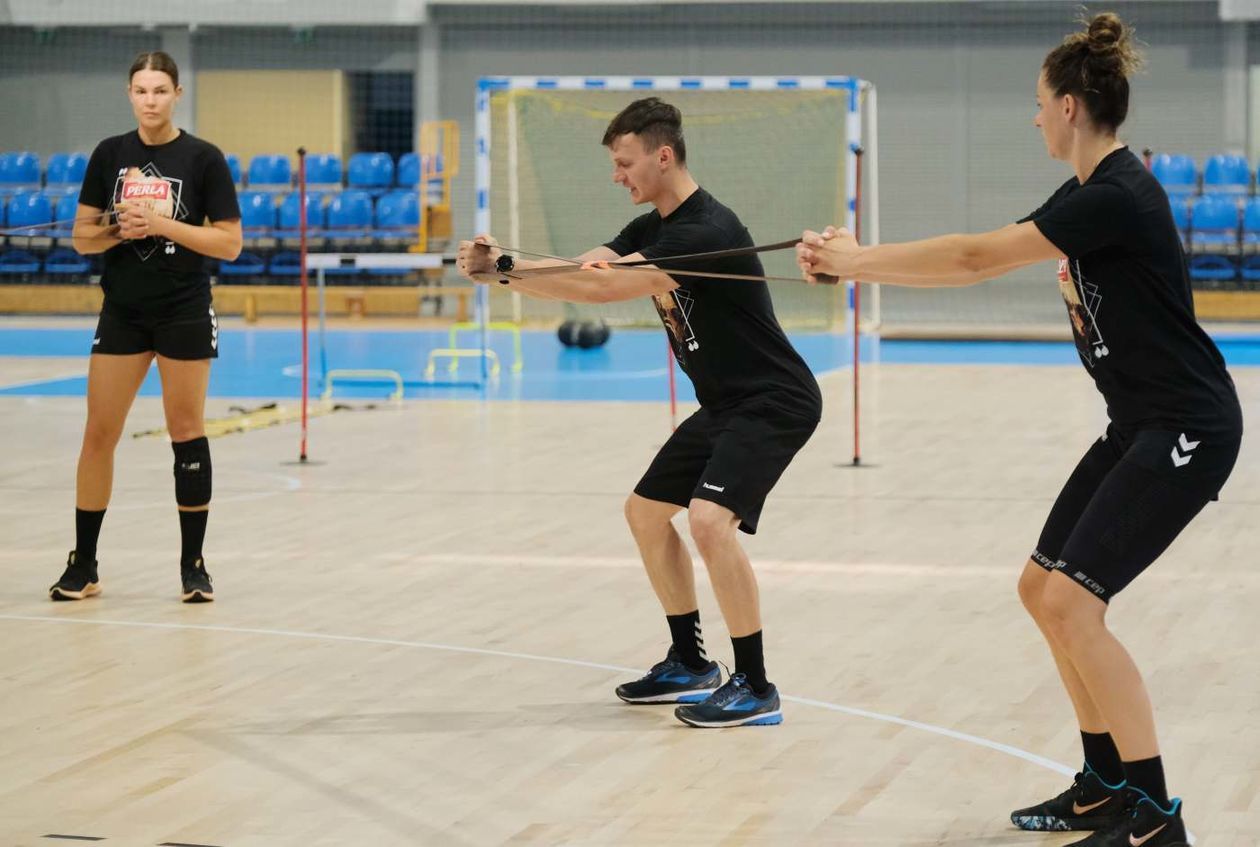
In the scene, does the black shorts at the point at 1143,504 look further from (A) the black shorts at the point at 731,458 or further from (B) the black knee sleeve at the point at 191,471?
(B) the black knee sleeve at the point at 191,471

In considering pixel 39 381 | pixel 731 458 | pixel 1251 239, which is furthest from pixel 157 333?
pixel 1251 239

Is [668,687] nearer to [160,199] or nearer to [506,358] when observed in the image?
[160,199]

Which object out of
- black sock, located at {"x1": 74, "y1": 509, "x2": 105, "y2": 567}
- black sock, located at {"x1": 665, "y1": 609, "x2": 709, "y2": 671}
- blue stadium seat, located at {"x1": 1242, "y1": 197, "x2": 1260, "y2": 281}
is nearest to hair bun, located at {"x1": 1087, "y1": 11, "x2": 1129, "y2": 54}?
black sock, located at {"x1": 665, "y1": 609, "x2": 709, "y2": 671}

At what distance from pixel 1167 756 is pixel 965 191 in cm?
1984

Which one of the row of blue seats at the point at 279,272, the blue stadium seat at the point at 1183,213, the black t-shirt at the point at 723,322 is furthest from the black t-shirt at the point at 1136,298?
the row of blue seats at the point at 279,272

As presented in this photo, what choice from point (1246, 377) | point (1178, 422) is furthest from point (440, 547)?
point (1246, 377)

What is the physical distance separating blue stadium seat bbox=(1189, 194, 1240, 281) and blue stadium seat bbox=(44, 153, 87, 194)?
44.8 feet

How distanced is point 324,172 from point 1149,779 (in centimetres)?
2073

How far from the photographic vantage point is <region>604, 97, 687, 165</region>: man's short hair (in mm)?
4832

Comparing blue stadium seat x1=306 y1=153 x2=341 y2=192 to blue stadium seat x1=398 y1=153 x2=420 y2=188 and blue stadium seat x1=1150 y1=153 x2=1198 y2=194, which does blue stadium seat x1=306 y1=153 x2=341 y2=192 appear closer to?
blue stadium seat x1=398 y1=153 x2=420 y2=188

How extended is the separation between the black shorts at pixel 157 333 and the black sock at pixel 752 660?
7.85 ft

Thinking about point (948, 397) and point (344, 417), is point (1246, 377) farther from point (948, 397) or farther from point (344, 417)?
point (344, 417)

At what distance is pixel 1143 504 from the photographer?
11.9 feet

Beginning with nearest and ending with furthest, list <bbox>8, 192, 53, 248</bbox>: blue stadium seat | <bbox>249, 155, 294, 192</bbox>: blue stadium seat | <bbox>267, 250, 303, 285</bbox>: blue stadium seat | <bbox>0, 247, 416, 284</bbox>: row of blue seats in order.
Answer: <bbox>267, 250, 303, 285</bbox>: blue stadium seat → <bbox>0, 247, 416, 284</bbox>: row of blue seats → <bbox>8, 192, 53, 248</bbox>: blue stadium seat → <bbox>249, 155, 294, 192</bbox>: blue stadium seat
